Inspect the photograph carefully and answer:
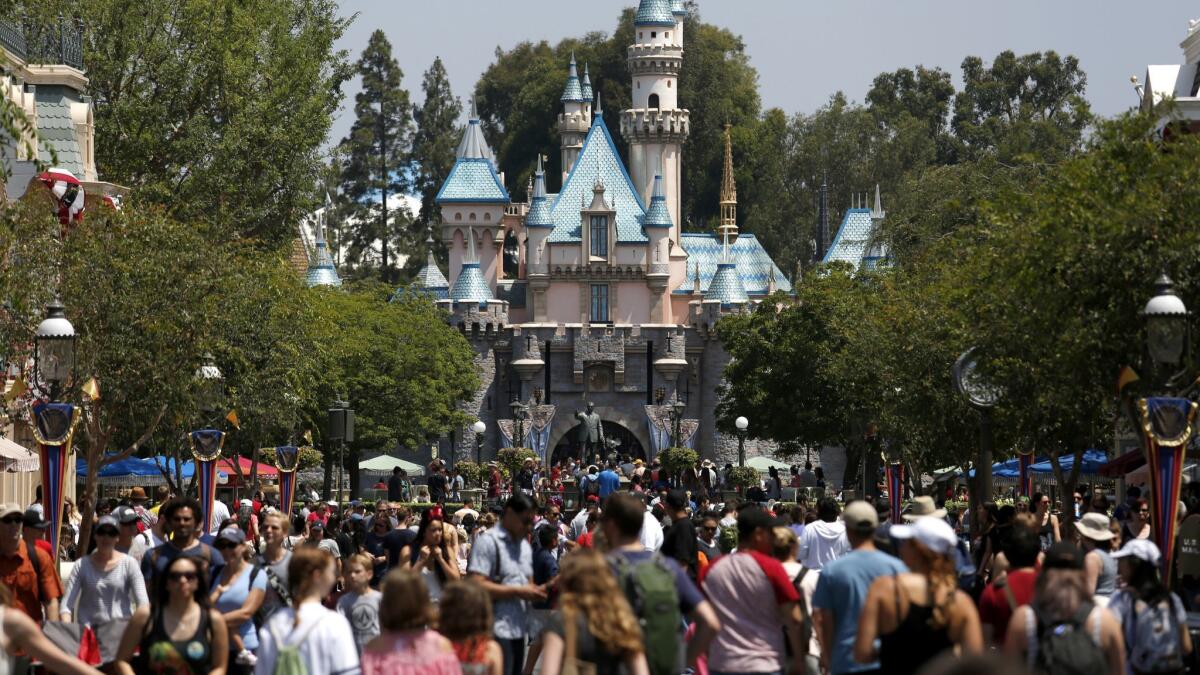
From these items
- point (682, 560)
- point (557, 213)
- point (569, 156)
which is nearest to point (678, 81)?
point (569, 156)

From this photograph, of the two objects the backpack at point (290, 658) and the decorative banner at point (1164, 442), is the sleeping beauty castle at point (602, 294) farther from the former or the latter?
the backpack at point (290, 658)

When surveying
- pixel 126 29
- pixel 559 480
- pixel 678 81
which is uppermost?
pixel 678 81

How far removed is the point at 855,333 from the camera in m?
45.9

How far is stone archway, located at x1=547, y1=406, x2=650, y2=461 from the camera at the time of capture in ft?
316

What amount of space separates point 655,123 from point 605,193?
528cm

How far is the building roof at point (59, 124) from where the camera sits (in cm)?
3894

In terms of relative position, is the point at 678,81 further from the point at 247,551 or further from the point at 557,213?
the point at 247,551

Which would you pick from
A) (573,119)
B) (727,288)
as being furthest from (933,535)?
(573,119)

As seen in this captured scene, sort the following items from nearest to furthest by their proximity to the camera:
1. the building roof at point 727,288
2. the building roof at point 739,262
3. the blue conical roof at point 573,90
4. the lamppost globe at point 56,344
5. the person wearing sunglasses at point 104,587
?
the person wearing sunglasses at point 104,587 < the lamppost globe at point 56,344 < the building roof at point 727,288 < the building roof at point 739,262 < the blue conical roof at point 573,90

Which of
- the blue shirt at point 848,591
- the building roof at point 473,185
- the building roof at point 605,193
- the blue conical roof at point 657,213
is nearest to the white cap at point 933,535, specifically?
the blue shirt at point 848,591

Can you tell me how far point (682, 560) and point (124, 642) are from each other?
5789mm

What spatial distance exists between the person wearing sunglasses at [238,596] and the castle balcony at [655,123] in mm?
89671

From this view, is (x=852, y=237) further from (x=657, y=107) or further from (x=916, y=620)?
(x=916, y=620)

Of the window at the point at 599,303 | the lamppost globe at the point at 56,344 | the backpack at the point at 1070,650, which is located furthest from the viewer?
the window at the point at 599,303
